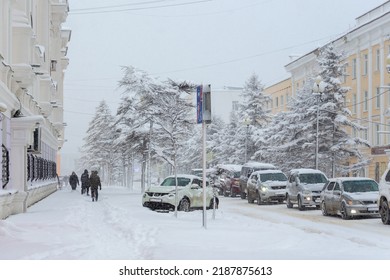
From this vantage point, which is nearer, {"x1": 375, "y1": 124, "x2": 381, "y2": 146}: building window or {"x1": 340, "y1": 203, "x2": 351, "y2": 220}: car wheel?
{"x1": 340, "y1": 203, "x2": 351, "y2": 220}: car wheel

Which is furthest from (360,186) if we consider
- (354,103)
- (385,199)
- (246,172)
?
(246,172)

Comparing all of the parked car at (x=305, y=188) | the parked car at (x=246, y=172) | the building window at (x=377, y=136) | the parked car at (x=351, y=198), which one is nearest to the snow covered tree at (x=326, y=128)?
the building window at (x=377, y=136)

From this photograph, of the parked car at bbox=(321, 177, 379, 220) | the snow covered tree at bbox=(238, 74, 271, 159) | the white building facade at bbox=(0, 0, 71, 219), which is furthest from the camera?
the snow covered tree at bbox=(238, 74, 271, 159)

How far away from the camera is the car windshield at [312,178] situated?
3078cm

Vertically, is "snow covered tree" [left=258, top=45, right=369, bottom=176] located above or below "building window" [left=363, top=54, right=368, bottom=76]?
below

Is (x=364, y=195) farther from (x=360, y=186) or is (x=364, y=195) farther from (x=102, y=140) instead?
(x=102, y=140)

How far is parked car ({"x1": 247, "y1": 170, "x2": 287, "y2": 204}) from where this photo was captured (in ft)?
113

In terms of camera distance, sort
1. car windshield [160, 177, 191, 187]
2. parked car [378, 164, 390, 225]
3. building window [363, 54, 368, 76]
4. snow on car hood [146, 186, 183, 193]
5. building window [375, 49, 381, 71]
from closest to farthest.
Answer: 1. parked car [378, 164, 390, 225]
2. snow on car hood [146, 186, 183, 193]
3. car windshield [160, 177, 191, 187]
4. building window [375, 49, 381, 71]
5. building window [363, 54, 368, 76]

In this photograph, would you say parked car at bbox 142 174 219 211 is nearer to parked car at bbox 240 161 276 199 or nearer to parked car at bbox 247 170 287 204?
parked car at bbox 247 170 287 204

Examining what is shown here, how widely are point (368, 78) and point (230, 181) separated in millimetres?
13135

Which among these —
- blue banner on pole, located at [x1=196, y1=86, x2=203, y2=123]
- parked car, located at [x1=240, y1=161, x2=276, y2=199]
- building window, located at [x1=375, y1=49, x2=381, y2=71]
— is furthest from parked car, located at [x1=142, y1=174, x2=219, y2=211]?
parked car, located at [x1=240, y1=161, x2=276, y2=199]

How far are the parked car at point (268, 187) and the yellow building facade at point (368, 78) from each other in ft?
14.8

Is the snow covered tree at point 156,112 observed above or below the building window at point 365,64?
below

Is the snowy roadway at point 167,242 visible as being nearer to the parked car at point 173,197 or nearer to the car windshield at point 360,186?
the car windshield at point 360,186
